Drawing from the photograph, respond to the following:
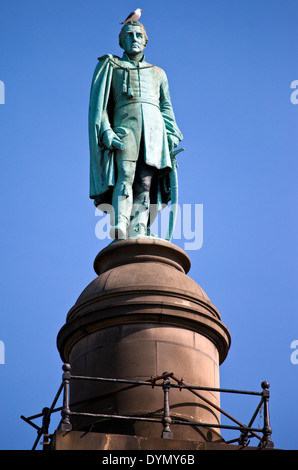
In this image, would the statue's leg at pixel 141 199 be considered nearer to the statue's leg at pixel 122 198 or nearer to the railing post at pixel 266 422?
the statue's leg at pixel 122 198

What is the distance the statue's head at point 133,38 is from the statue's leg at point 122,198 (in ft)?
9.89

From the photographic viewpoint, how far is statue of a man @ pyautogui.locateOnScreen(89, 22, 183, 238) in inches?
1041

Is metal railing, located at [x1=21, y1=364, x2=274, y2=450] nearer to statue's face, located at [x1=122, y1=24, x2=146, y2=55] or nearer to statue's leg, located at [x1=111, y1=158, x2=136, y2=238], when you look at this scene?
statue's leg, located at [x1=111, y1=158, x2=136, y2=238]

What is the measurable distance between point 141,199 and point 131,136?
4.87ft

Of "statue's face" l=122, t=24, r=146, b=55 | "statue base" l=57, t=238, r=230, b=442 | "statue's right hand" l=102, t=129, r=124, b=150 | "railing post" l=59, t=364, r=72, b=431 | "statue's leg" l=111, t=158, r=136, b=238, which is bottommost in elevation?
"railing post" l=59, t=364, r=72, b=431

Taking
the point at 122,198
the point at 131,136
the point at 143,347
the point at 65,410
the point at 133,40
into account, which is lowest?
the point at 65,410

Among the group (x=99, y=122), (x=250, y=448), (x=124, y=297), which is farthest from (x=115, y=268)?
(x=250, y=448)

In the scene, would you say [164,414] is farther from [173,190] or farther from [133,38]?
[133,38]

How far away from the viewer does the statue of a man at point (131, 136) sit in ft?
86.7

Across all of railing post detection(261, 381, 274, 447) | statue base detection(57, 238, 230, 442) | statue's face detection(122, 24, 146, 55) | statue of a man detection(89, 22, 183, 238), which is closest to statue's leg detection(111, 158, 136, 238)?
statue of a man detection(89, 22, 183, 238)

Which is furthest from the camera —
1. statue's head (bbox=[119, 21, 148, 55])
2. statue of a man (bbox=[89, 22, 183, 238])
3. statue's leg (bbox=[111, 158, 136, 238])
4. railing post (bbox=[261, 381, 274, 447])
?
statue's head (bbox=[119, 21, 148, 55])

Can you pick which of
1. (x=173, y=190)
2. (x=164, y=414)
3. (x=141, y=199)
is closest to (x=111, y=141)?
(x=141, y=199)

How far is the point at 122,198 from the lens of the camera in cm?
2628

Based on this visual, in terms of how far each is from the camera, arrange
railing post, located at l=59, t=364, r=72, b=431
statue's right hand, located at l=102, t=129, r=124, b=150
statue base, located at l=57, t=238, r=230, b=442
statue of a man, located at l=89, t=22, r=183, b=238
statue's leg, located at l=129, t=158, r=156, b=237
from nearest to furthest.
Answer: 1. railing post, located at l=59, t=364, r=72, b=431
2. statue base, located at l=57, t=238, r=230, b=442
3. statue's leg, located at l=129, t=158, r=156, b=237
4. statue of a man, located at l=89, t=22, r=183, b=238
5. statue's right hand, located at l=102, t=129, r=124, b=150
